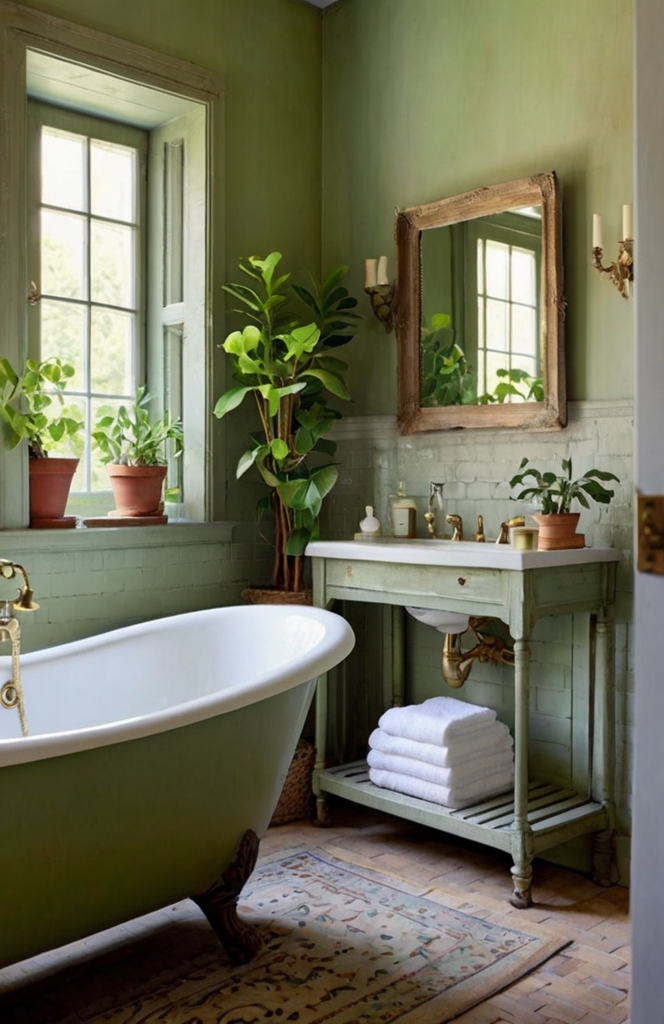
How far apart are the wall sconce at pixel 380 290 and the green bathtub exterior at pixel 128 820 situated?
1695 mm

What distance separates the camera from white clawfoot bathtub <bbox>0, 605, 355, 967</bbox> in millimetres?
1879

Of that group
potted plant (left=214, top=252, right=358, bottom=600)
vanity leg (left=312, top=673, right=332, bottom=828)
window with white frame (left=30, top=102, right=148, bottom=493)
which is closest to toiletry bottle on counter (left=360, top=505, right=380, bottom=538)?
potted plant (left=214, top=252, right=358, bottom=600)

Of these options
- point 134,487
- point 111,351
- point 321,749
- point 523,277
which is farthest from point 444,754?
point 111,351

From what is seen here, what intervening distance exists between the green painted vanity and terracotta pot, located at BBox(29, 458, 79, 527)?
32.8 inches

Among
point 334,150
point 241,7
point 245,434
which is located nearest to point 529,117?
point 334,150

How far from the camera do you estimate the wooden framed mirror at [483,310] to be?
3039mm

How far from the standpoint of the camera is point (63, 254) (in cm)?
351

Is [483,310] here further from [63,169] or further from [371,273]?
[63,169]

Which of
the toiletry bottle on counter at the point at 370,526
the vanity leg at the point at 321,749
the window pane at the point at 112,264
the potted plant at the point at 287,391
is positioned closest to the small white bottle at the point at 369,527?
the toiletry bottle on counter at the point at 370,526

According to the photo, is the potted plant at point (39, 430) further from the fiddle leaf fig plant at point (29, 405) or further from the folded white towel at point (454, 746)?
the folded white towel at point (454, 746)

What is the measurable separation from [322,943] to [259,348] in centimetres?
195

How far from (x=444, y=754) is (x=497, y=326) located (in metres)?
1.37

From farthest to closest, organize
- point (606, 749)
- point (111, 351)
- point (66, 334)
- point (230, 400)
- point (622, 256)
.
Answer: point (111, 351) → point (66, 334) → point (230, 400) → point (606, 749) → point (622, 256)

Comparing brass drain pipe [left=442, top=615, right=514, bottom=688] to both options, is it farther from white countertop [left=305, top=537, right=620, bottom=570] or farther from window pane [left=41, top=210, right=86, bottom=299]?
window pane [left=41, top=210, right=86, bottom=299]
